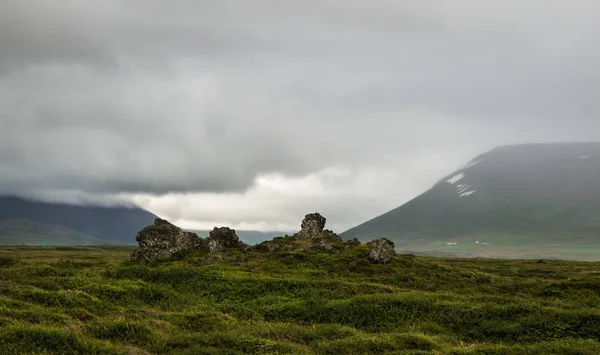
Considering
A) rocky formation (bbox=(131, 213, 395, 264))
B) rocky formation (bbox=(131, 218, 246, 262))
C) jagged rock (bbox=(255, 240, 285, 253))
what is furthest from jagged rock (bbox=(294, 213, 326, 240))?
rocky formation (bbox=(131, 218, 246, 262))

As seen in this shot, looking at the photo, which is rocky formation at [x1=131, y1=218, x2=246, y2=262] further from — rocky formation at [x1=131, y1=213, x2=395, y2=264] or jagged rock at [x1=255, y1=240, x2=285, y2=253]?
jagged rock at [x1=255, y1=240, x2=285, y2=253]

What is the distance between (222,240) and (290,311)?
105 feet

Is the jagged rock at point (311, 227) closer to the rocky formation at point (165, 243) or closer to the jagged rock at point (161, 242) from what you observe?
the rocky formation at point (165, 243)

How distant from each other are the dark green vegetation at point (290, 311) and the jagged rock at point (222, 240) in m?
8.97

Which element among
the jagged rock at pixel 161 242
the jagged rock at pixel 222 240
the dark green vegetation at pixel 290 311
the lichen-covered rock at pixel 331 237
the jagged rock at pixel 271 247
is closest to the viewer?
the dark green vegetation at pixel 290 311

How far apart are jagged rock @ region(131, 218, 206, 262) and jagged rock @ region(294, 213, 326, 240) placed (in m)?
17.3

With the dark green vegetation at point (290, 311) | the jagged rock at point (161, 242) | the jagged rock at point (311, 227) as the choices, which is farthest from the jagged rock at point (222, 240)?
the jagged rock at point (311, 227)

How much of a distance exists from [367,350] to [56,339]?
14.1 m

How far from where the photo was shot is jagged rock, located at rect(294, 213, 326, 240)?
68.1 m

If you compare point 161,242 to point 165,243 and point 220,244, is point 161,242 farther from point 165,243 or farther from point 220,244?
point 220,244

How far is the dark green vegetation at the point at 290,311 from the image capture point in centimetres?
2141

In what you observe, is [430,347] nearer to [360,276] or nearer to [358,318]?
[358,318]

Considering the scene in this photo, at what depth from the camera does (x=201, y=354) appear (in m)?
20.0

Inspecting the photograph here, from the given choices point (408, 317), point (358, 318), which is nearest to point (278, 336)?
point (358, 318)
